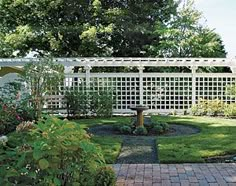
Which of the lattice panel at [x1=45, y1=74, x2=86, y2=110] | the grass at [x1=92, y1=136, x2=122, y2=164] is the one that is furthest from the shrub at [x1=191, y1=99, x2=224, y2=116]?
the grass at [x1=92, y1=136, x2=122, y2=164]

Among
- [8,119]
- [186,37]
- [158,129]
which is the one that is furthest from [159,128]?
[186,37]

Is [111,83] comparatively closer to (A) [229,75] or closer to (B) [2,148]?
(A) [229,75]

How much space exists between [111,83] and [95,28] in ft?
18.7

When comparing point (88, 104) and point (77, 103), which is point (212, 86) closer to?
point (88, 104)

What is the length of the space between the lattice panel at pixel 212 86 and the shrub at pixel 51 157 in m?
11.1

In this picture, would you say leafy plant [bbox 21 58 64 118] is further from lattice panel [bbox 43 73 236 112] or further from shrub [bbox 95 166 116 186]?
shrub [bbox 95 166 116 186]

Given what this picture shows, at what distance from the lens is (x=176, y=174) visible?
16.0 ft

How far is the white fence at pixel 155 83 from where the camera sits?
43.7ft

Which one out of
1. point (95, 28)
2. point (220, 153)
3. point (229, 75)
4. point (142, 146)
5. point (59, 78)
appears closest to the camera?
point (220, 153)

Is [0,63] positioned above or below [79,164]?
above

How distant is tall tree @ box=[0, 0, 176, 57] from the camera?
1900cm

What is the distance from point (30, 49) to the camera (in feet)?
66.4

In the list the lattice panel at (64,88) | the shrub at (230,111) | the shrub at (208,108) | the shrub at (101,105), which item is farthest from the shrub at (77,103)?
the shrub at (230,111)

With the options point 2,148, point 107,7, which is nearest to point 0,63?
point 107,7
